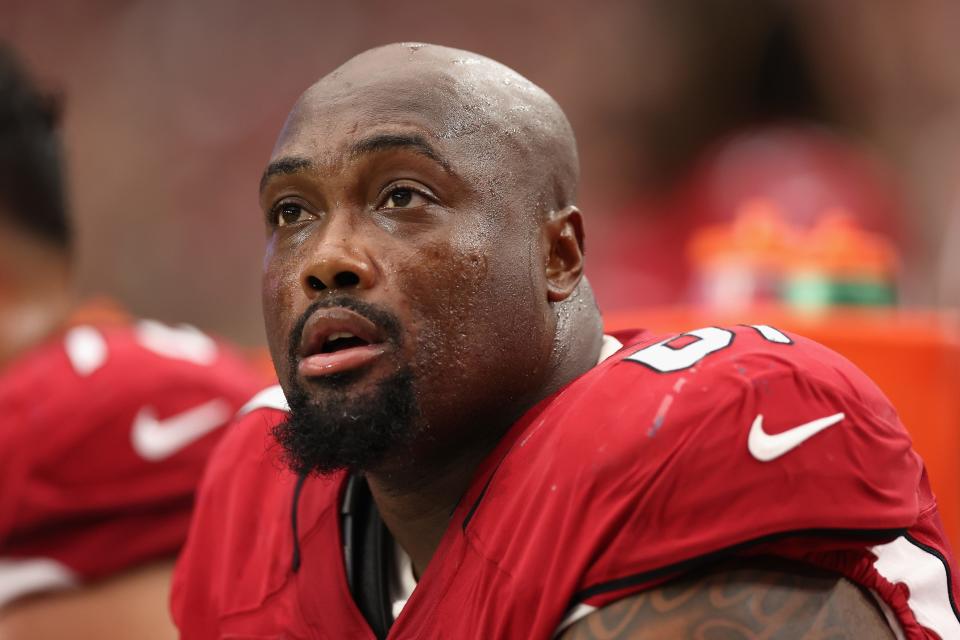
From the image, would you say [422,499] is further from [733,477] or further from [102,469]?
[102,469]

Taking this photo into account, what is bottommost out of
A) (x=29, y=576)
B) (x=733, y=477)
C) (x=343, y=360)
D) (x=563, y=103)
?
(x=29, y=576)

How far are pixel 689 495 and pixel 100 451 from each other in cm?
144

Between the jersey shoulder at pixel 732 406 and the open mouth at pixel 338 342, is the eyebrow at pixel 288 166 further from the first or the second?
the jersey shoulder at pixel 732 406

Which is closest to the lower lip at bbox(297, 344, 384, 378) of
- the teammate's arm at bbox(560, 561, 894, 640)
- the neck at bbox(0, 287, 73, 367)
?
the teammate's arm at bbox(560, 561, 894, 640)

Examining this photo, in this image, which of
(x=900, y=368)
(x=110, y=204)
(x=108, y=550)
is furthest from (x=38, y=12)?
(x=900, y=368)

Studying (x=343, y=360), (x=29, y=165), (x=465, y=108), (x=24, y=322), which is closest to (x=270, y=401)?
(x=343, y=360)

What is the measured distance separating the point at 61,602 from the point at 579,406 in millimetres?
1456

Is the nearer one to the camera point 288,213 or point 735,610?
point 735,610

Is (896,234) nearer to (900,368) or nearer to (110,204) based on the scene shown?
(900,368)

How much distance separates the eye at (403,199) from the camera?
1.13 meters

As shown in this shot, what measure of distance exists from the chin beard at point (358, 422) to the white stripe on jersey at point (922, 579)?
474mm

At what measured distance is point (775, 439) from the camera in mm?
901

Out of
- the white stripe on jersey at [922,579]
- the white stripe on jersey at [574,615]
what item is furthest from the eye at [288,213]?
the white stripe on jersey at [922,579]

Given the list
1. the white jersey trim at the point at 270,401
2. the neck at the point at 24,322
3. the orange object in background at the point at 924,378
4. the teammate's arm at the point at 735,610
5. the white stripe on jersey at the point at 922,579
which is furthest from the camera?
the neck at the point at 24,322
